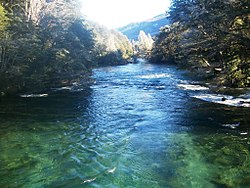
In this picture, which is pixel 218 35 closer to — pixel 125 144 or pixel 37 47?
pixel 125 144

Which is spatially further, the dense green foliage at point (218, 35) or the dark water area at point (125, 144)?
the dense green foliage at point (218, 35)

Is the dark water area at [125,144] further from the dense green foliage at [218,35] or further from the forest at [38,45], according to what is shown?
the forest at [38,45]

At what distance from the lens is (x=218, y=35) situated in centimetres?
2455

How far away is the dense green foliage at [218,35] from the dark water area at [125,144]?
457 cm

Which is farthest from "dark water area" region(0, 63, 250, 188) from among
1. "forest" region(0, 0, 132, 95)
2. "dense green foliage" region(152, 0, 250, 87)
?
"forest" region(0, 0, 132, 95)

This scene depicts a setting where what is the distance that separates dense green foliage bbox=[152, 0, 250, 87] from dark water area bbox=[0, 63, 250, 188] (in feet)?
15.0

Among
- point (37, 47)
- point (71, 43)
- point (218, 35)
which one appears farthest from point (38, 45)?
point (218, 35)

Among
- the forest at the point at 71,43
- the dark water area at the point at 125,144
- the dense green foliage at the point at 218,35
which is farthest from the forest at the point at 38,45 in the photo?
the dense green foliage at the point at 218,35

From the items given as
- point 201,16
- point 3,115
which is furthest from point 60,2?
point 3,115

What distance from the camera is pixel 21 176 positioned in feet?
37.0

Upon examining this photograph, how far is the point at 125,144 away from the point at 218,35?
13.8m

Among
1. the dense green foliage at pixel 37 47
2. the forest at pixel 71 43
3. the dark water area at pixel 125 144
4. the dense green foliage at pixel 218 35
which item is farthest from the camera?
the dense green foliage at pixel 37 47

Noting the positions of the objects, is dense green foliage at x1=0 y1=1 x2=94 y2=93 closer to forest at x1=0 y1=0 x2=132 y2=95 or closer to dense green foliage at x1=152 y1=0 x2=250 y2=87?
forest at x1=0 y1=0 x2=132 y2=95

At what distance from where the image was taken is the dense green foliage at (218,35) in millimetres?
21219
